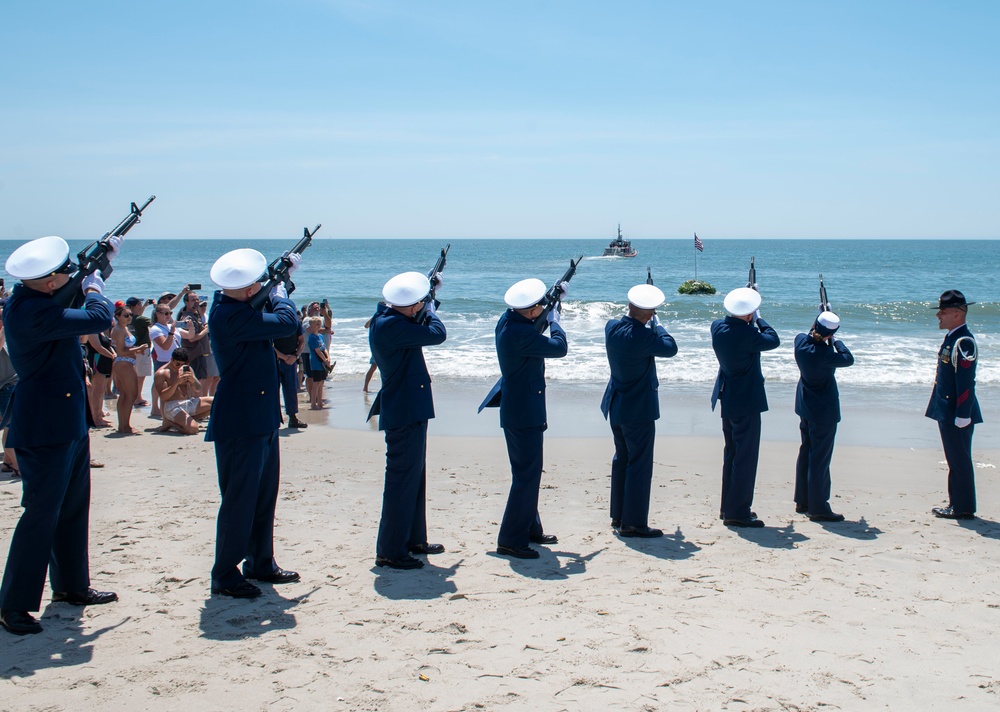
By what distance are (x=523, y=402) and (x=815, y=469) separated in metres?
2.45

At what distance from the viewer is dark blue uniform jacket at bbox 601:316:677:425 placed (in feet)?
19.5

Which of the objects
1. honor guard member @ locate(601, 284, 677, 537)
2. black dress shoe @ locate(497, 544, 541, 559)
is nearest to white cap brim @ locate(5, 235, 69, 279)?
black dress shoe @ locate(497, 544, 541, 559)

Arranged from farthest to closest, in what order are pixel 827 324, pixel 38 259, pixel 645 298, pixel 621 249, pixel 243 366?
pixel 621 249, pixel 827 324, pixel 645 298, pixel 243 366, pixel 38 259

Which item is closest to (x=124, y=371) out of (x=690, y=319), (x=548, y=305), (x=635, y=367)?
(x=548, y=305)

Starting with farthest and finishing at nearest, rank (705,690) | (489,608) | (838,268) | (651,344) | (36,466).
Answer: (838,268) → (651,344) → (489,608) → (36,466) → (705,690)

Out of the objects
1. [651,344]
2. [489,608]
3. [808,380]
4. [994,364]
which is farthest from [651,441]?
[994,364]

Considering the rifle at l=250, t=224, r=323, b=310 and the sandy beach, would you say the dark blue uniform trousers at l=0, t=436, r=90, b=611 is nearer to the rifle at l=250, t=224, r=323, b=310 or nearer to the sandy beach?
the sandy beach

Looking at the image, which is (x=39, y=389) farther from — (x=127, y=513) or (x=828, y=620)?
(x=828, y=620)

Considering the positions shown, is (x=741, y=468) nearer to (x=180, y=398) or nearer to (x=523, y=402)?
(x=523, y=402)

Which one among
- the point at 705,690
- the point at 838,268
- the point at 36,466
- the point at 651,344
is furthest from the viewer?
the point at 838,268

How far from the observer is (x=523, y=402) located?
18.3ft

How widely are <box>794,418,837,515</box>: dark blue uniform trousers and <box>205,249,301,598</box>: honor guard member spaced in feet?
12.9

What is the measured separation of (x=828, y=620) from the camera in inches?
178

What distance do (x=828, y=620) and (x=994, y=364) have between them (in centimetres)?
1426
